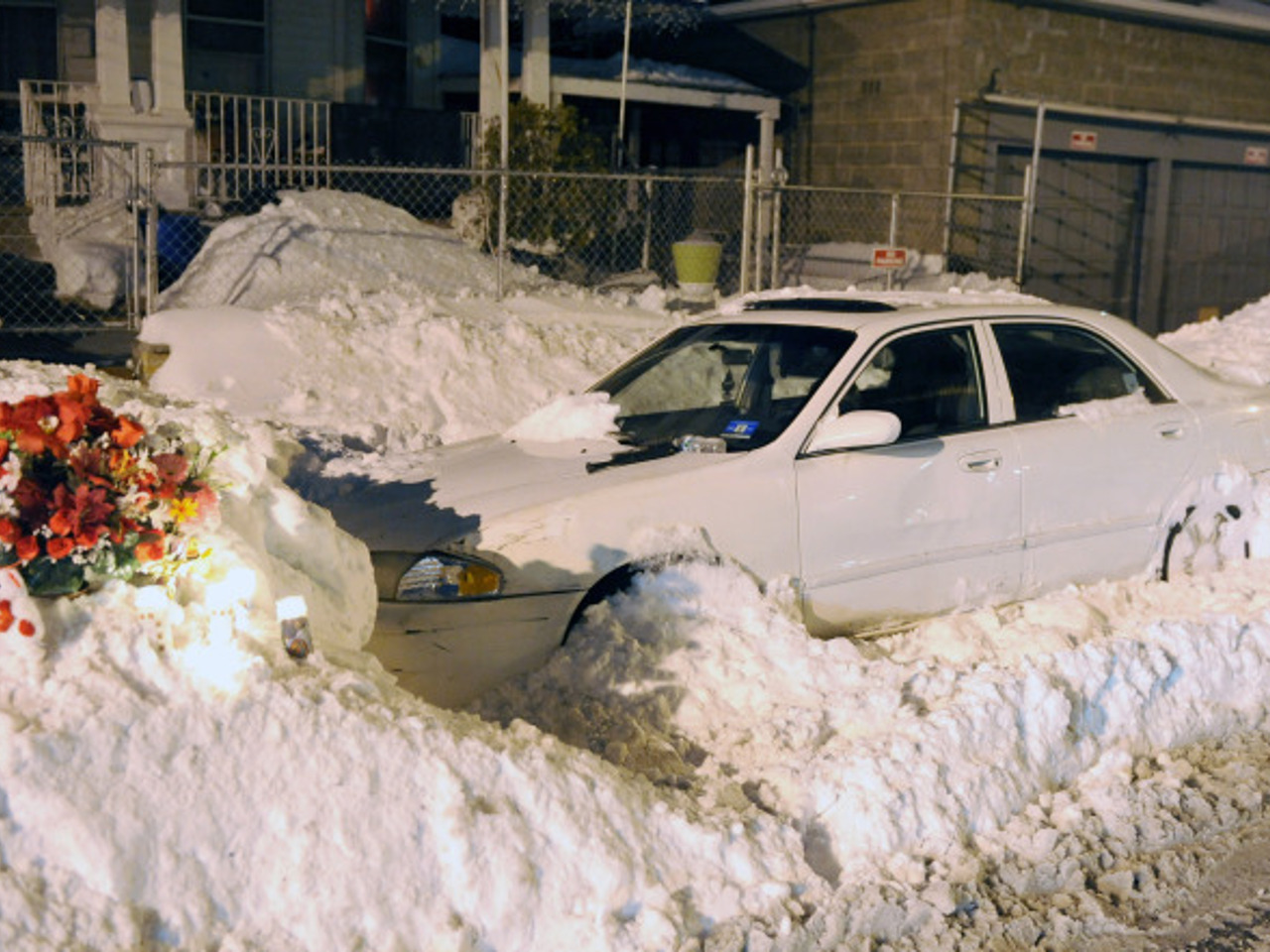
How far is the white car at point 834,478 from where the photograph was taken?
5.49 metres

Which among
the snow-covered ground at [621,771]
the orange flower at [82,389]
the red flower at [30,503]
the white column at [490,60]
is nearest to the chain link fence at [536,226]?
the white column at [490,60]

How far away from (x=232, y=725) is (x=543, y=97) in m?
15.0

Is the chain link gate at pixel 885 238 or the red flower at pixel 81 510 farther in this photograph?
the chain link gate at pixel 885 238

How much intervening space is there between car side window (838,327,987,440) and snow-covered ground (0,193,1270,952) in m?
0.83

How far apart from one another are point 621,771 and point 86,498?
67.6 inches

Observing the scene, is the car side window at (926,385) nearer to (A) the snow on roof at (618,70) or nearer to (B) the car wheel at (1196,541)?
(B) the car wheel at (1196,541)

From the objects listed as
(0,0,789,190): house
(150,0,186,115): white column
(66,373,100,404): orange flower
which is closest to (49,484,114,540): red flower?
(66,373,100,404): orange flower

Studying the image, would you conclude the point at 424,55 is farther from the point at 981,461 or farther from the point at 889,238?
the point at 981,461

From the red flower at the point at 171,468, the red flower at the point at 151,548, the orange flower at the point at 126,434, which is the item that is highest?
the orange flower at the point at 126,434

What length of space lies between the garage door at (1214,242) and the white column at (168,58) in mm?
12353

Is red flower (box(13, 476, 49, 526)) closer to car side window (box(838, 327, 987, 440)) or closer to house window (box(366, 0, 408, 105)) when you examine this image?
car side window (box(838, 327, 987, 440))

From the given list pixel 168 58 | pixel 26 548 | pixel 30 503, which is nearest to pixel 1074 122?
pixel 168 58

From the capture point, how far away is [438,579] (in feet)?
17.9

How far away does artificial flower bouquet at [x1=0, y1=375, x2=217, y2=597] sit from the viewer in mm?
4090
